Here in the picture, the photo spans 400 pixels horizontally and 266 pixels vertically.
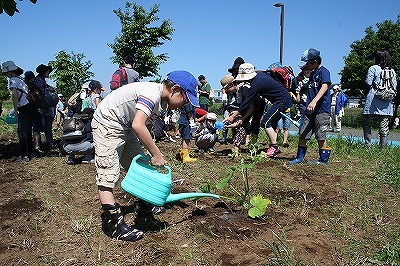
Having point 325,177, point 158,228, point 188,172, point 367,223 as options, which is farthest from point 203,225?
point 325,177

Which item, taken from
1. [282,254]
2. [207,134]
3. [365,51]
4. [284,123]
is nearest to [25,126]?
[207,134]

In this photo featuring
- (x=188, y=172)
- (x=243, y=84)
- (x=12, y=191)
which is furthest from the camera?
(x=243, y=84)

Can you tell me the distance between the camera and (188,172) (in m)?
4.74

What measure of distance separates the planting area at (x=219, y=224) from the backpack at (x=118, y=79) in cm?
178

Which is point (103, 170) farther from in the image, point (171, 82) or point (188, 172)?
point (188, 172)

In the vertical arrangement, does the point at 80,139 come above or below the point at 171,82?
below

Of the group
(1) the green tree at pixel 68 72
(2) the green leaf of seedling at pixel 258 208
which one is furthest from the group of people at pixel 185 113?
(1) the green tree at pixel 68 72

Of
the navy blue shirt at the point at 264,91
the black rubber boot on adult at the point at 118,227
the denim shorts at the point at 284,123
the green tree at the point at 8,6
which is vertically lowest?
the denim shorts at the point at 284,123

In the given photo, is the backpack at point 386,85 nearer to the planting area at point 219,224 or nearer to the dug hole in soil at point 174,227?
the planting area at point 219,224

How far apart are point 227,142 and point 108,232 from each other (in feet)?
17.9

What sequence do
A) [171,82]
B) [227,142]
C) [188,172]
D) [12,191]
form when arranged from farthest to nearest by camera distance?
1. [227,142]
2. [188,172]
3. [12,191]
4. [171,82]

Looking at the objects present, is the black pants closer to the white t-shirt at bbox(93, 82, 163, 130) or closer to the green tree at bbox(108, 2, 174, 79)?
the white t-shirt at bbox(93, 82, 163, 130)

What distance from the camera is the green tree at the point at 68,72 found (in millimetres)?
18438

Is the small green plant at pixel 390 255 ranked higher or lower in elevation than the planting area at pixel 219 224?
higher
